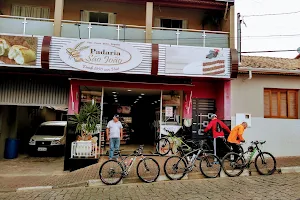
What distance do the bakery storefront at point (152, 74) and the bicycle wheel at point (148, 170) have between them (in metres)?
2.82

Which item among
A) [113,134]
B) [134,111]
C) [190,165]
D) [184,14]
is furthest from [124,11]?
[134,111]

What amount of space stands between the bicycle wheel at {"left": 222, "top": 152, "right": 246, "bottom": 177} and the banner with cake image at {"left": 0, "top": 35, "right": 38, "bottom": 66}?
7.65m

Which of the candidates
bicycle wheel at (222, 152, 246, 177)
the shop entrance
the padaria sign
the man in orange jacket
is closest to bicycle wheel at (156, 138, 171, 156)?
the shop entrance

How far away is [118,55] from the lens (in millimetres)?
9875

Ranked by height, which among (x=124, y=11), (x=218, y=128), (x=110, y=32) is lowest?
(x=218, y=128)

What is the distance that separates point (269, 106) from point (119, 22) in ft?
26.0

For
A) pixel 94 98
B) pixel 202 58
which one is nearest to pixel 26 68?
pixel 94 98

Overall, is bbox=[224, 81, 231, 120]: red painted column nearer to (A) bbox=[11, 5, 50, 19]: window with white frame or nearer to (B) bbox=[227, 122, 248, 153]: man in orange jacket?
(B) bbox=[227, 122, 248, 153]: man in orange jacket

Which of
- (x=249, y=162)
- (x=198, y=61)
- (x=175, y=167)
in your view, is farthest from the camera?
(x=198, y=61)

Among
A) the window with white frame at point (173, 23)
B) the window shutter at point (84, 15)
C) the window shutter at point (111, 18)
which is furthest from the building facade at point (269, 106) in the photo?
the window shutter at point (84, 15)

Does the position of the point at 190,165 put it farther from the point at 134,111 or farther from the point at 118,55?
the point at 134,111

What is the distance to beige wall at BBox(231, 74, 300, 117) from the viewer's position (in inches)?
442

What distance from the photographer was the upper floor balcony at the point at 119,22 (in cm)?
1027

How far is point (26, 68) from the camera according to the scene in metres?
9.74
